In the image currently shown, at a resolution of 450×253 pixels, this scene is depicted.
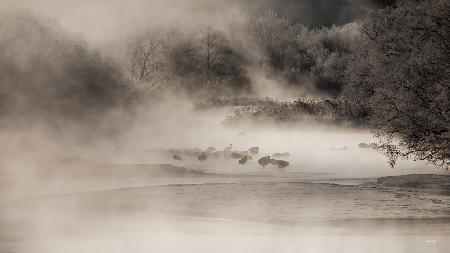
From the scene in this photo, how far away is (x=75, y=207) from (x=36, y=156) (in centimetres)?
1455

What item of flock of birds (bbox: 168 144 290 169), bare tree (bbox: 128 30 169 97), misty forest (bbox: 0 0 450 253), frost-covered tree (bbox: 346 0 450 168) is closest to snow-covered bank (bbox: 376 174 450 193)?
misty forest (bbox: 0 0 450 253)

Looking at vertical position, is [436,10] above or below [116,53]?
below

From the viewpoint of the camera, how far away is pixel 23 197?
957 inches

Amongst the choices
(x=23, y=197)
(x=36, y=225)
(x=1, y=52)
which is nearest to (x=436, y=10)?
(x=23, y=197)

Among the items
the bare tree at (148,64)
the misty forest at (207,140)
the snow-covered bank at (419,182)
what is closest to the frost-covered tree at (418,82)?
the misty forest at (207,140)

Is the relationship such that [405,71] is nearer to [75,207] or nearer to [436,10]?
[436,10]

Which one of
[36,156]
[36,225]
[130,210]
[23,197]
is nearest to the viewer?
[36,225]

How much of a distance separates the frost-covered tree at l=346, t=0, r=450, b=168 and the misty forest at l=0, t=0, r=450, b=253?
3.0 inches

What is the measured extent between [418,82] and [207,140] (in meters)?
23.0

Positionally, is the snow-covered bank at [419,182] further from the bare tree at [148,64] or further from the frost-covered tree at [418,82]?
the bare tree at [148,64]

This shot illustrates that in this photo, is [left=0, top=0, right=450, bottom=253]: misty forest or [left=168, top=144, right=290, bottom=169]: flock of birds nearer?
[left=0, top=0, right=450, bottom=253]: misty forest

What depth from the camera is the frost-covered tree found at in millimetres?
30422

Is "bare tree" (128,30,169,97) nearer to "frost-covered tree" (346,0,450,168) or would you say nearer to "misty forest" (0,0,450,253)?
"misty forest" (0,0,450,253)

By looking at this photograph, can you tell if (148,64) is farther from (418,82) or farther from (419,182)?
(419,182)
